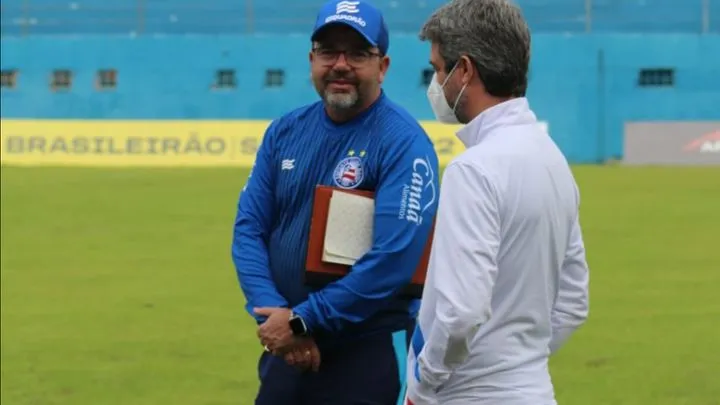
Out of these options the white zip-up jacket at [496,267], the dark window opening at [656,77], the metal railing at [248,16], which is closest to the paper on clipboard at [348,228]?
the white zip-up jacket at [496,267]

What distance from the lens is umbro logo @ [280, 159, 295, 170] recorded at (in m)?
3.84

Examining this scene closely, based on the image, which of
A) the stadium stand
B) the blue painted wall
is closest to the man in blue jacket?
the stadium stand

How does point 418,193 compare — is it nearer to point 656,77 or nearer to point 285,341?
point 285,341

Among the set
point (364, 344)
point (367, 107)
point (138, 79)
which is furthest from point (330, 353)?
point (138, 79)

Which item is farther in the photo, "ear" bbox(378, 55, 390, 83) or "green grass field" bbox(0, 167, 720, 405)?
"green grass field" bbox(0, 167, 720, 405)

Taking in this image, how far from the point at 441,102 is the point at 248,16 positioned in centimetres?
3660

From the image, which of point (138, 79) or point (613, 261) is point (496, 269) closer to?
point (613, 261)

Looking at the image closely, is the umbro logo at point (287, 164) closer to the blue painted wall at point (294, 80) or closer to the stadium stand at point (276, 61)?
the stadium stand at point (276, 61)

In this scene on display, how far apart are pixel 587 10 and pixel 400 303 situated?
114ft

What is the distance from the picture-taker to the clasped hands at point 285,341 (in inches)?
146

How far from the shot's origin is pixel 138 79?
36781mm

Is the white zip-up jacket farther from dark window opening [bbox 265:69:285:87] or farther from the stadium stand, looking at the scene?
dark window opening [bbox 265:69:285:87]

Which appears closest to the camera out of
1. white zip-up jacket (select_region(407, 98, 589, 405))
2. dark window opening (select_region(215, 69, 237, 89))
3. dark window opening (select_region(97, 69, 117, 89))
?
white zip-up jacket (select_region(407, 98, 589, 405))

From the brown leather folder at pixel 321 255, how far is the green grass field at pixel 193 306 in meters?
3.48
